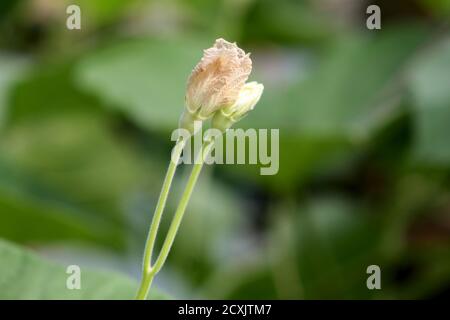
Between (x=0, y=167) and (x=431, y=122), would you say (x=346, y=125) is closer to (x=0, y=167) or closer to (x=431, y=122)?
(x=431, y=122)

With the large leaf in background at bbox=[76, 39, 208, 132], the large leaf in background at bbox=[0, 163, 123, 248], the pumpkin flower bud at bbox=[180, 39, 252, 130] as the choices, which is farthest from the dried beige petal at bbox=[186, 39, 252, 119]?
the large leaf in background at bbox=[76, 39, 208, 132]

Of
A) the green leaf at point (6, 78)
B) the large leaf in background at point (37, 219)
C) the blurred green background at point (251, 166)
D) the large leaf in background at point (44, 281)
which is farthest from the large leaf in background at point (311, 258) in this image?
the large leaf in background at point (44, 281)

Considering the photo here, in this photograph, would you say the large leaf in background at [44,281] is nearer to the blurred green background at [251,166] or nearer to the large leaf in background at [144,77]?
the blurred green background at [251,166]

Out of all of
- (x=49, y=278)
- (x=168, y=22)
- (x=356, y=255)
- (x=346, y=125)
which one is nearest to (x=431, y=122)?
(x=346, y=125)

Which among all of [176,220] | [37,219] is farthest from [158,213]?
[37,219]

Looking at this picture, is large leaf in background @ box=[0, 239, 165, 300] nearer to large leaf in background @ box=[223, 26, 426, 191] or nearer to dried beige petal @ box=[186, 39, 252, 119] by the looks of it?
dried beige petal @ box=[186, 39, 252, 119]

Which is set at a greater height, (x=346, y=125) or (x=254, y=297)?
(x=346, y=125)
